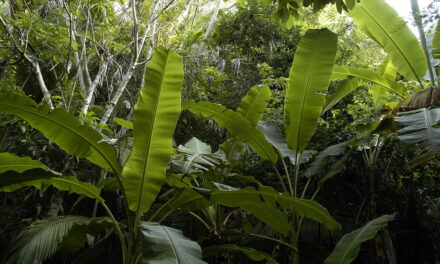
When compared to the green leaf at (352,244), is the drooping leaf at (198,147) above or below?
above

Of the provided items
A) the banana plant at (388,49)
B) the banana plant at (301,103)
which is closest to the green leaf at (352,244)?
the banana plant at (301,103)

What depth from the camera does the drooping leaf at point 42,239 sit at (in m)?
2.49

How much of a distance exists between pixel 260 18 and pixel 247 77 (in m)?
1.51

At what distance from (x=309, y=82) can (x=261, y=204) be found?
1.12m

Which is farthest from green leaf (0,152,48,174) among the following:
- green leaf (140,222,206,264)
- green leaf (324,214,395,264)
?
A: green leaf (324,214,395,264)

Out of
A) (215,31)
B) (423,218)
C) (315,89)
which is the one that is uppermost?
(215,31)

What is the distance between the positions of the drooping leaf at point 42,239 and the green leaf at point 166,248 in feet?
3.39

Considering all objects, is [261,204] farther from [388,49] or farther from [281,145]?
[388,49]

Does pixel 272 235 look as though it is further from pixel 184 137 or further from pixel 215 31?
pixel 215 31

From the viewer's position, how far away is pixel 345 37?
6.24 meters

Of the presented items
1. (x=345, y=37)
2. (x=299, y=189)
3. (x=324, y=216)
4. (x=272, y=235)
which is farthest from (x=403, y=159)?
(x=345, y=37)

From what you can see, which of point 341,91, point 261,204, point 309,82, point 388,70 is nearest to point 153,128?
point 261,204

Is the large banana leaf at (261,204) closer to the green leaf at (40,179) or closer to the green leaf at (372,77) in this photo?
the green leaf at (40,179)

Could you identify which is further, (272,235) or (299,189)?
(299,189)
